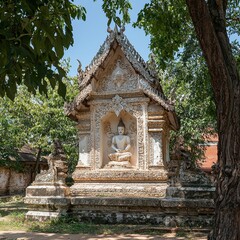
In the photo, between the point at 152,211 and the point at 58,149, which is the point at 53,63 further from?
the point at 58,149

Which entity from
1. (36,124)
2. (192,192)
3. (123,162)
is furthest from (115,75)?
(36,124)

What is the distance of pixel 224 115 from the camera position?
4.50 meters

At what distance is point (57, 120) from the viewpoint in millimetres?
18812

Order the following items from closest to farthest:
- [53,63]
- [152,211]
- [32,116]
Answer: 1. [53,63]
2. [152,211]
3. [32,116]

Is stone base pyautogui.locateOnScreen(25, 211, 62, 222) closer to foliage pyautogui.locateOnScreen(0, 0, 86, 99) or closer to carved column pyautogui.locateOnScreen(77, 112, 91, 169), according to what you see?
carved column pyautogui.locateOnScreen(77, 112, 91, 169)

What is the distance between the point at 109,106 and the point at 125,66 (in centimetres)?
131

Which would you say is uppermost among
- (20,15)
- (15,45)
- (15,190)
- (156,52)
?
(156,52)

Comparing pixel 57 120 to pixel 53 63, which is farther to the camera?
pixel 57 120

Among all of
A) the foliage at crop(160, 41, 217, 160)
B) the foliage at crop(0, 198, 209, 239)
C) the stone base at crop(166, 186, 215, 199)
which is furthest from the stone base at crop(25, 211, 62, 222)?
the foliage at crop(160, 41, 217, 160)

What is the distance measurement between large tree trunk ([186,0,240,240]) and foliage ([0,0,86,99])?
109 inches

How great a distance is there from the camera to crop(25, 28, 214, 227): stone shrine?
8.68m

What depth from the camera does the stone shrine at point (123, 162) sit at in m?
8.68

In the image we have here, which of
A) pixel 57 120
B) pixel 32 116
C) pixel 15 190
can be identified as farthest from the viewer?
pixel 15 190

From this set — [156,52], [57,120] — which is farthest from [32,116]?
[156,52]
